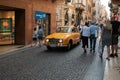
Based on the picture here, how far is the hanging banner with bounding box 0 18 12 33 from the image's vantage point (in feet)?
76.0

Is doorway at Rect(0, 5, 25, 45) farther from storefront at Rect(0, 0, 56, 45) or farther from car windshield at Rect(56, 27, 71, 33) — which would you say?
car windshield at Rect(56, 27, 71, 33)

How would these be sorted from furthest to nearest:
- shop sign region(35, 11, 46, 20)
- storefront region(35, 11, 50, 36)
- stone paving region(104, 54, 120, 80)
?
storefront region(35, 11, 50, 36) < shop sign region(35, 11, 46, 20) < stone paving region(104, 54, 120, 80)

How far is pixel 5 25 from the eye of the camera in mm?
23484

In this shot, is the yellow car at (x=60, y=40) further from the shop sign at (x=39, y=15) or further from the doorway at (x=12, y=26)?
the shop sign at (x=39, y=15)


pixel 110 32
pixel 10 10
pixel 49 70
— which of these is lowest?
pixel 49 70

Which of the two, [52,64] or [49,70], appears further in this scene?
[52,64]

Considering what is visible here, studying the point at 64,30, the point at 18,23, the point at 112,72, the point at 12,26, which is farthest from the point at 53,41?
the point at 112,72

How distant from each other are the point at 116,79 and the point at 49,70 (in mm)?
2926

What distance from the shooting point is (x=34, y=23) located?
26.0m

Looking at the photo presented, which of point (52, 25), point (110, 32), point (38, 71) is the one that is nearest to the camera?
point (38, 71)

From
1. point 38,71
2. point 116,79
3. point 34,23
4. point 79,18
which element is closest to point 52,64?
point 38,71

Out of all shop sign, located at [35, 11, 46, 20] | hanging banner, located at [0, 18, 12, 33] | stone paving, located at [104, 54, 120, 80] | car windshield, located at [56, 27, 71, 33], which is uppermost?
shop sign, located at [35, 11, 46, 20]

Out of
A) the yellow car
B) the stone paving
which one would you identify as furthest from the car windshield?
the stone paving

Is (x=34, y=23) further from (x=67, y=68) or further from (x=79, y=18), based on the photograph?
(x=79, y=18)
